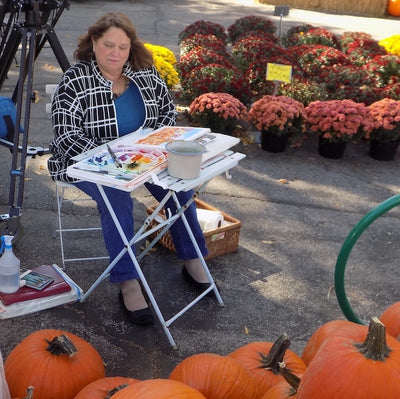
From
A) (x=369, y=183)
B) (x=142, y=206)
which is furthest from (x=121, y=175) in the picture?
(x=369, y=183)

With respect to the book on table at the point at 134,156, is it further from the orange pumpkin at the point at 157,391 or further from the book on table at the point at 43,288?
the orange pumpkin at the point at 157,391

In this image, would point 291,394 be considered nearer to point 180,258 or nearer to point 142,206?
point 180,258

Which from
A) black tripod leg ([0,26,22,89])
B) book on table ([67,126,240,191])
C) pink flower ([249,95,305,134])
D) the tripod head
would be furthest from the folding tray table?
pink flower ([249,95,305,134])

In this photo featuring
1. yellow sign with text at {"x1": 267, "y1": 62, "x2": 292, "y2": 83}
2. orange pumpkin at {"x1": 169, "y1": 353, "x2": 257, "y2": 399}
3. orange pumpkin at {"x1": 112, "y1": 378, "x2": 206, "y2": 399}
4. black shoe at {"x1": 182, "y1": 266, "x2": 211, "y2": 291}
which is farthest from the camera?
yellow sign with text at {"x1": 267, "y1": 62, "x2": 292, "y2": 83}

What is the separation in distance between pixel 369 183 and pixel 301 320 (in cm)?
241

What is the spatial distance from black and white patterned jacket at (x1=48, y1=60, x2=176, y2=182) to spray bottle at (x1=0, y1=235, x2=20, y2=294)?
52cm

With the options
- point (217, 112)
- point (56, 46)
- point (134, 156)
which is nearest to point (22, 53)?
point (56, 46)

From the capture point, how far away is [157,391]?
5.62ft

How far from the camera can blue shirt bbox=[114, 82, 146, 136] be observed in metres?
3.49

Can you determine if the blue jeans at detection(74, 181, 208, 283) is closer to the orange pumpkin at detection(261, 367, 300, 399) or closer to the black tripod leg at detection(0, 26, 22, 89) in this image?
the black tripod leg at detection(0, 26, 22, 89)

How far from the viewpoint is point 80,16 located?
12766 mm

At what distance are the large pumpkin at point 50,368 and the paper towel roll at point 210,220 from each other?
5.50ft

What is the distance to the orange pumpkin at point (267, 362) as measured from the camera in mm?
2139

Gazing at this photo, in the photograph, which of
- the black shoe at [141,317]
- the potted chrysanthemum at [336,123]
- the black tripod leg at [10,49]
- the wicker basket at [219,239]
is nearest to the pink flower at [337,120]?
the potted chrysanthemum at [336,123]
